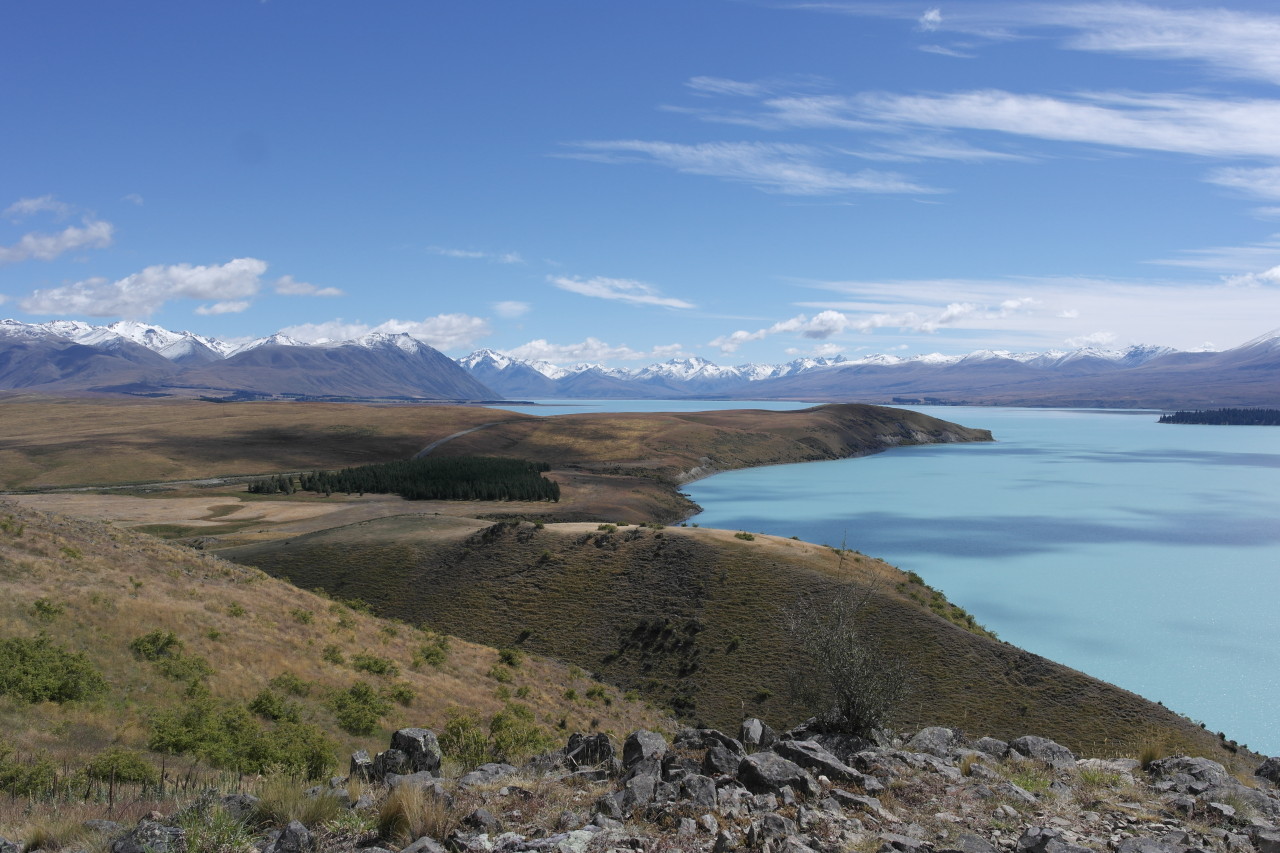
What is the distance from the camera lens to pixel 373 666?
90.0ft

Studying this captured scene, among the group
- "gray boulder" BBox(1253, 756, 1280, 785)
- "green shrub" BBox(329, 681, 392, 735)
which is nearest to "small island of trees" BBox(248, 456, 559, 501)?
"green shrub" BBox(329, 681, 392, 735)

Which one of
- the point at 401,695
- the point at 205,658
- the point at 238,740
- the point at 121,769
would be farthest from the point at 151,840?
the point at 401,695

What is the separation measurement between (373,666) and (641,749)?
1654cm

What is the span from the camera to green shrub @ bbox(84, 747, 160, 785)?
1404cm

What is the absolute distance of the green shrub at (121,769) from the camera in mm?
14039

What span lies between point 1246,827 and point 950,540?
73.5m

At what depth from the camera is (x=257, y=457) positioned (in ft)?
472

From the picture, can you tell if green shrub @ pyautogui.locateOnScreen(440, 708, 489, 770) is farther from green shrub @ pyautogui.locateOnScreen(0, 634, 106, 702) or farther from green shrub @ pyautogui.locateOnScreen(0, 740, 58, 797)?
green shrub @ pyautogui.locateOnScreen(0, 634, 106, 702)

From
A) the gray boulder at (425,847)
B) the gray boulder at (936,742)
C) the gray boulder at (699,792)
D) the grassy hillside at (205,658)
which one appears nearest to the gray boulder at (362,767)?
the grassy hillside at (205,658)

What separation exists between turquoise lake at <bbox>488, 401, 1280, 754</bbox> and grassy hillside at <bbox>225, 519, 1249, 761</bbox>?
865 cm

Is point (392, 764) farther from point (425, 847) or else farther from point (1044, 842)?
point (1044, 842)

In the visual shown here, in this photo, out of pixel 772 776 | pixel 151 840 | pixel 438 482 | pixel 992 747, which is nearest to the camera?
pixel 151 840

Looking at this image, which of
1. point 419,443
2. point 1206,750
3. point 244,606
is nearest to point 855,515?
point 1206,750

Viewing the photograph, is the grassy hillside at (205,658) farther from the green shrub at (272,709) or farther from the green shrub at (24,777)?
the green shrub at (24,777)
